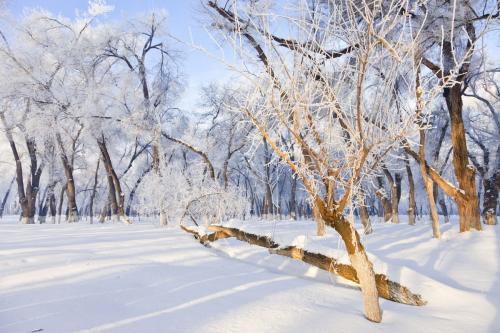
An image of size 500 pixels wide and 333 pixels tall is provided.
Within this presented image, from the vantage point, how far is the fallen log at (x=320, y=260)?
4480 millimetres

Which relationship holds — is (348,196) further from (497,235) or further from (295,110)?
(497,235)

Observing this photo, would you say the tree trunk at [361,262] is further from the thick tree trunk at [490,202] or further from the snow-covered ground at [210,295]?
the thick tree trunk at [490,202]

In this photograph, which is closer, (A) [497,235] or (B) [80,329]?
(B) [80,329]

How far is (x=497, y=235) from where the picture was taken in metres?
8.93

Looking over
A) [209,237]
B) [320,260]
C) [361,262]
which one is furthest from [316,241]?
[361,262]

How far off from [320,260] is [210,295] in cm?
238

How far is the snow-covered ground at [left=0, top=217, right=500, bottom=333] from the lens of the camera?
3211mm

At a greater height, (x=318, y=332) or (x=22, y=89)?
(x=22, y=89)

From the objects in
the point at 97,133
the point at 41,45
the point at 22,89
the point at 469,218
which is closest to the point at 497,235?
the point at 469,218

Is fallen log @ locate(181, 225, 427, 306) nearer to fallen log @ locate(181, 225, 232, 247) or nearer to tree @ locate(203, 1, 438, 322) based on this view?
fallen log @ locate(181, 225, 232, 247)

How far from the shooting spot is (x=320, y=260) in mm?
5863

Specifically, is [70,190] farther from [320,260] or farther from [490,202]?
[490,202]

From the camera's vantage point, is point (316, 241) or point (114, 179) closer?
point (316, 241)

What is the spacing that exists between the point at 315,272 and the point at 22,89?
17174 mm
